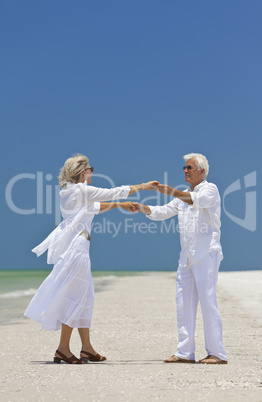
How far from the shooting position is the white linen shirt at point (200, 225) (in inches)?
271

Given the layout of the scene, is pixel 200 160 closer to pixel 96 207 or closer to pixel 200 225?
pixel 200 225

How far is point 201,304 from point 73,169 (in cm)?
233

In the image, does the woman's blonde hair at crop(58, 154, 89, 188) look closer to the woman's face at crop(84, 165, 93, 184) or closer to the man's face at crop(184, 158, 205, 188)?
the woman's face at crop(84, 165, 93, 184)

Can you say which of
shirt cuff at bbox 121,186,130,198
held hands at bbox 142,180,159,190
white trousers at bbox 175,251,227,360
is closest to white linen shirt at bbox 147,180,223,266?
white trousers at bbox 175,251,227,360

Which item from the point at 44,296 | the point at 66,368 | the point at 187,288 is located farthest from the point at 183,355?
the point at 44,296

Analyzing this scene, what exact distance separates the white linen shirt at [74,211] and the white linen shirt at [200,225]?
Result: 974 millimetres

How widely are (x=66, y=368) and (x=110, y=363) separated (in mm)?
701

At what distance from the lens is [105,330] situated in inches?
424

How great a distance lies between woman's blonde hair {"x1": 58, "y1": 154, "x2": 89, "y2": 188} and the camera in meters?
7.16

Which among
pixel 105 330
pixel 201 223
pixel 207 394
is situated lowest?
pixel 105 330

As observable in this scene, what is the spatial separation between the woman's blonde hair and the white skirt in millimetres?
756

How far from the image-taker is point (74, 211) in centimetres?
716

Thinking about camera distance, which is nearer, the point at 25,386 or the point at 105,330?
the point at 25,386

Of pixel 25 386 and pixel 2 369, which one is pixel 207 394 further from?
pixel 2 369
